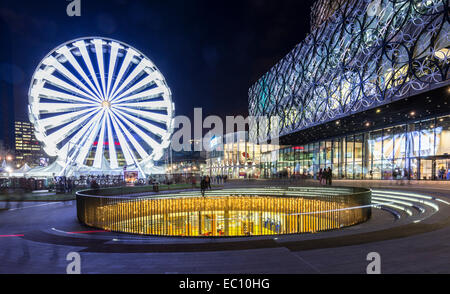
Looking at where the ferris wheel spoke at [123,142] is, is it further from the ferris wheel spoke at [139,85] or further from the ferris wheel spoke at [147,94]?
the ferris wheel spoke at [139,85]

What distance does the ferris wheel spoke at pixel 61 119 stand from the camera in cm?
3043

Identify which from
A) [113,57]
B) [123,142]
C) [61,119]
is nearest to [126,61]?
[113,57]

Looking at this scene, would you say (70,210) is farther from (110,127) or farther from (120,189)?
(110,127)

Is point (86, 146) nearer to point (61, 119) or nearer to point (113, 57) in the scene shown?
point (61, 119)

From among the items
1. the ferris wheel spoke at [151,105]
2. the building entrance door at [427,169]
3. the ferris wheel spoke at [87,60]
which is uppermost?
the ferris wheel spoke at [87,60]

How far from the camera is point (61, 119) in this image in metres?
31.6

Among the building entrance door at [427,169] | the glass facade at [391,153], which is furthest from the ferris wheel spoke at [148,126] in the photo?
the building entrance door at [427,169]

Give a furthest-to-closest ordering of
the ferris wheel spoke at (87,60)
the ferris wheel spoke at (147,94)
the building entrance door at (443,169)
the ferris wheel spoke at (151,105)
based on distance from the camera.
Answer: the ferris wheel spoke at (151,105) < the ferris wheel spoke at (147,94) < the ferris wheel spoke at (87,60) < the building entrance door at (443,169)

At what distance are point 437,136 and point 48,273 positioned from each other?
32148 millimetres

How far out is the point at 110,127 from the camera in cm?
3528

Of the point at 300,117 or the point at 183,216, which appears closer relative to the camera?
the point at 183,216

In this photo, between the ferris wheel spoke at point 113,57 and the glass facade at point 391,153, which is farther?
the ferris wheel spoke at point 113,57

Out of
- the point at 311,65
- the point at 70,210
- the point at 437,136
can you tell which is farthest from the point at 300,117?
the point at 70,210

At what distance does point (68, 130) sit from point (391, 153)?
40.7 m
